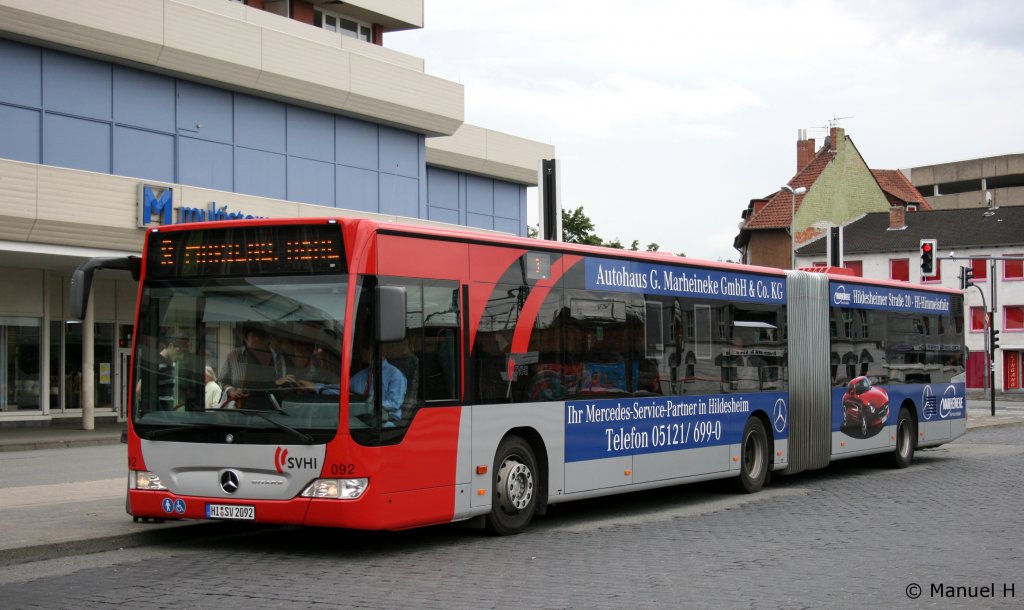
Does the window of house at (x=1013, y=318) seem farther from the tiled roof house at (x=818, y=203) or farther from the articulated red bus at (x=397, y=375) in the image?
the articulated red bus at (x=397, y=375)

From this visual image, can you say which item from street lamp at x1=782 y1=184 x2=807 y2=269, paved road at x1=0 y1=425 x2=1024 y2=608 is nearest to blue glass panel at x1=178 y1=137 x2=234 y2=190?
paved road at x1=0 y1=425 x2=1024 y2=608

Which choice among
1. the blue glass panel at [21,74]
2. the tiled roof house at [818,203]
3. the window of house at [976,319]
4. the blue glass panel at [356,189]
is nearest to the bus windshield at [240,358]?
the blue glass panel at [21,74]

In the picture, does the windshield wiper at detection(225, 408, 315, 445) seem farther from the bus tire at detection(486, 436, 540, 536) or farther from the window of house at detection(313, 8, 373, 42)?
the window of house at detection(313, 8, 373, 42)

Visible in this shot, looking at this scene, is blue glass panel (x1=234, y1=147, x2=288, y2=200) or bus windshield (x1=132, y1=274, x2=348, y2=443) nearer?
bus windshield (x1=132, y1=274, x2=348, y2=443)

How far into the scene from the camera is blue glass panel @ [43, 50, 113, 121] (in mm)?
32625

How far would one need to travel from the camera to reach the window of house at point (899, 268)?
260 feet

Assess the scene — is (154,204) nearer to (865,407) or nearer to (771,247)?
(865,407)

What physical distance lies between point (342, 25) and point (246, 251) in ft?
110

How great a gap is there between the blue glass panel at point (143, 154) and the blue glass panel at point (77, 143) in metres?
0.38

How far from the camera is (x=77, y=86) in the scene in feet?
109

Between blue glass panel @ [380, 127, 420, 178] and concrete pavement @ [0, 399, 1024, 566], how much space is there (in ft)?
82.8

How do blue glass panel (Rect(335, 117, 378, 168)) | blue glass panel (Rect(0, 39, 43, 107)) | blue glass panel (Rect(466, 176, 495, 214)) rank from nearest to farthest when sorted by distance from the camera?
blue glass panel (Rect(0, 39, 43, 107)) → blue glass panel (Rect(335, 117, 378, 168)) → blue glass panel (Rect(466, 176, 495, 214))

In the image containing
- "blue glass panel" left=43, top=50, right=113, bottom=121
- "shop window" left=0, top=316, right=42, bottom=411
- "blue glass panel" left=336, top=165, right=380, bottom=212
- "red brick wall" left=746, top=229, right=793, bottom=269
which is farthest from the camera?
"red brick wall" left=746, top=229, right=793, bottom=269

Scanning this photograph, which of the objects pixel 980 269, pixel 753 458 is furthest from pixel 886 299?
pixel 980 269
